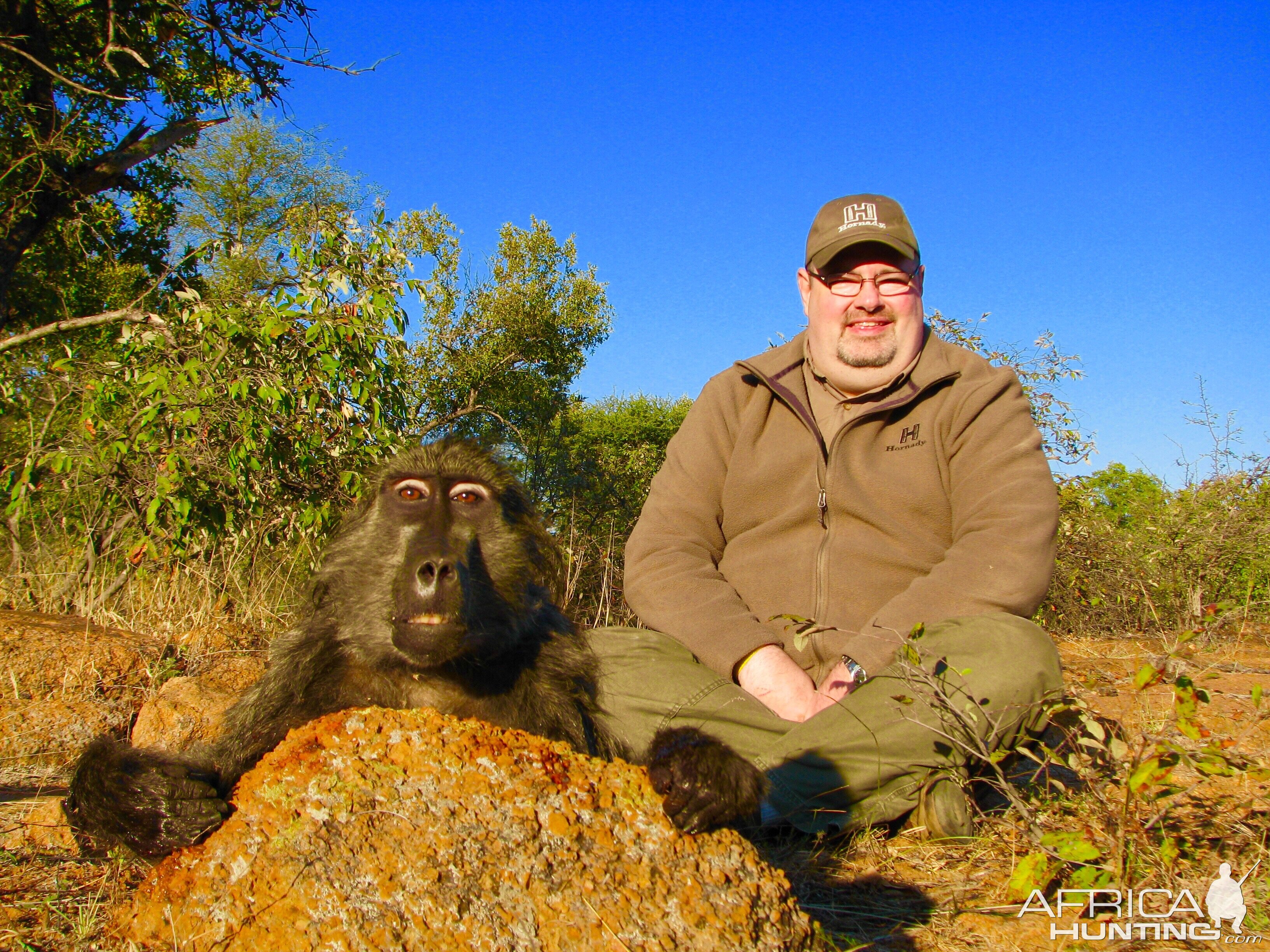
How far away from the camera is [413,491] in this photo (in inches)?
105

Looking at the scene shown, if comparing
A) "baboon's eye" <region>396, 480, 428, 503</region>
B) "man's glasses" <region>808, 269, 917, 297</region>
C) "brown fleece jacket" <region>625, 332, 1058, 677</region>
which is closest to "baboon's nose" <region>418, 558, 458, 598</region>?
"baboon's eye" <region>396, 480, 428, 503</region>

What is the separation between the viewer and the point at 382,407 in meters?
4.94

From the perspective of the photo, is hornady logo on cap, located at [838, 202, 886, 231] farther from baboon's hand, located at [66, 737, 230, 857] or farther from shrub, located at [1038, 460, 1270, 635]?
shrub, located at [1038, 460, 1270, 635]

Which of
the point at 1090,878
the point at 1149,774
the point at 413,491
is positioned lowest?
the point at 1090,878

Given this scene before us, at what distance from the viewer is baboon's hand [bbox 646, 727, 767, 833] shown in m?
1.83

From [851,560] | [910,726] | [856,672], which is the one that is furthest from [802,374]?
[910,726]

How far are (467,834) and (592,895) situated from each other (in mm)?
266

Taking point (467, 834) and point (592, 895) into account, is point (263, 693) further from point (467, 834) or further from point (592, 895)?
point (592, 895)

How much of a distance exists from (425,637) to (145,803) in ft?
2.32

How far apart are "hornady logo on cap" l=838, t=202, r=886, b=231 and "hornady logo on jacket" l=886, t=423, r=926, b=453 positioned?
827 millimetres

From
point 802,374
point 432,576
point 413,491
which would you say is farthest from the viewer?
point 802,374

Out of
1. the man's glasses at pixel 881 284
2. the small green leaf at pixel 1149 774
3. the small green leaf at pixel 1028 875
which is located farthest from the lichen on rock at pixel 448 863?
the man's glasses at pixel 881 284

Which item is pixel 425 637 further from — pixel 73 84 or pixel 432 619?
pixel 73 84

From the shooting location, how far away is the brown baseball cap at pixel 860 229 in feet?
11.6
